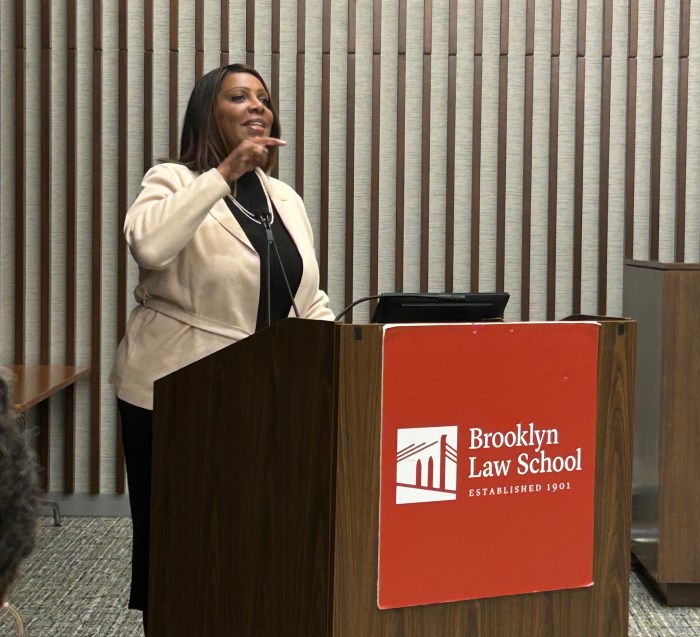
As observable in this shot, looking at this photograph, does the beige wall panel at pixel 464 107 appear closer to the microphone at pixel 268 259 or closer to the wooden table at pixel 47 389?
the wooden table at pixel 47 389

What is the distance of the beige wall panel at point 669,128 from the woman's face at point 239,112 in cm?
272

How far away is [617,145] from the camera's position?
5.12m

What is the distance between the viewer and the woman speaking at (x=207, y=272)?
9.15ft

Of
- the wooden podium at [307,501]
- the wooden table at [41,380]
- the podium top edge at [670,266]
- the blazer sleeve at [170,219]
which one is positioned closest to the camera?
the wooden podium at [307,501]

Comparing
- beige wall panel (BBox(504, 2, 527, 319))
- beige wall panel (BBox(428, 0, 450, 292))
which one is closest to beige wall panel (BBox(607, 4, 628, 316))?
beige wall panel (BBox(504, 2, 527, 319))

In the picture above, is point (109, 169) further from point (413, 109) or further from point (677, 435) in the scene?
point (677, 435)

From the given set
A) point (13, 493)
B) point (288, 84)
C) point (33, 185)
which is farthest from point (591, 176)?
point (13, 493)

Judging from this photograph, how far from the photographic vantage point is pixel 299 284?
2920 mm

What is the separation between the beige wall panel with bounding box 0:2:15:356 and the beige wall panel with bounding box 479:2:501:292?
2.13 metres

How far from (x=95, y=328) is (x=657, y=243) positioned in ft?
8.43

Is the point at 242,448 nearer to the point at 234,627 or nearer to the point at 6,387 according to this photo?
the point at 234,627

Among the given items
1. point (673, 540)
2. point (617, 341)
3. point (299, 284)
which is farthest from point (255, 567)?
point (673, 540)

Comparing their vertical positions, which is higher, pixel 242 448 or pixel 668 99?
pixel 668 99

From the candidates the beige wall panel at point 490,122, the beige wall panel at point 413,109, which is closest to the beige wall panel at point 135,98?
the beige wall panel at point 413,109
